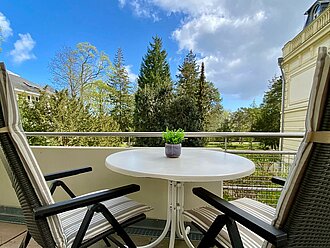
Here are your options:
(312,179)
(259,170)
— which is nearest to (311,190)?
(312,179)

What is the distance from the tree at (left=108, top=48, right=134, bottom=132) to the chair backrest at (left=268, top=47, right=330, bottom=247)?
872cm

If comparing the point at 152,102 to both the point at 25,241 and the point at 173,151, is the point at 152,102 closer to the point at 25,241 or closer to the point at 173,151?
the point at 173,151

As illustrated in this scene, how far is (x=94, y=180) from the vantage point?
239cm

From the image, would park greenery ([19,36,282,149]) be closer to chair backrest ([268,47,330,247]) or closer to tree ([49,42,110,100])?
tree ([49,42,110,100])

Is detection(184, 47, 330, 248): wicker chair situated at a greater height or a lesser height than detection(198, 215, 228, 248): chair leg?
greater

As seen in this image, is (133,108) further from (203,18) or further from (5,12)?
(5,12)

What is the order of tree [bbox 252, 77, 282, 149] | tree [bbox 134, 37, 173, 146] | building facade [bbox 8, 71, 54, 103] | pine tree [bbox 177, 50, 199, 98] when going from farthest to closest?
pine tree [bbox 177, 50, 199, 98] → tree [bbox 134, 37, 173, 146] → tree [bbox 252, 77, 282, 149] → building facade [bbox 8, 71, 54, 103]

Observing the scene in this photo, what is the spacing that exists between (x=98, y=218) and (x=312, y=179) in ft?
3.75

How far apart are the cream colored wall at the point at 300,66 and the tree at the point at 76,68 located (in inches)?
268

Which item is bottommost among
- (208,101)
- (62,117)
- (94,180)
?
(94,180)

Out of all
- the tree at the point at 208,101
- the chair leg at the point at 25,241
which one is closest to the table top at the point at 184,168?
the chair leg at the point at 25,241

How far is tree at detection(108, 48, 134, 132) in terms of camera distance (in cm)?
965

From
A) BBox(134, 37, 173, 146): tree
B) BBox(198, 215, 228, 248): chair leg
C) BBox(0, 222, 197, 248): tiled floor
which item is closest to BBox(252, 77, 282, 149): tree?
BBox(134, 37, 173, 146): tree

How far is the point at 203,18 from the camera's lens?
369 inches
